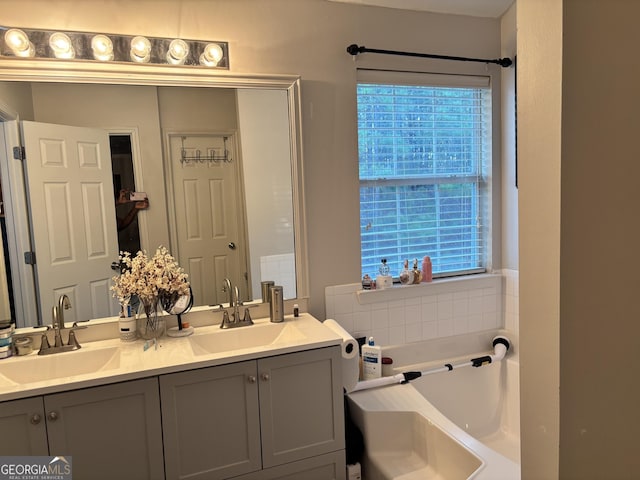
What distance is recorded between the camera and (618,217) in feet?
2.73

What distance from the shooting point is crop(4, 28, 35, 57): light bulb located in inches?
74.9

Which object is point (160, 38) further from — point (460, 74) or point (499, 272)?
point (499, 272)

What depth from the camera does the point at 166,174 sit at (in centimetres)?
219

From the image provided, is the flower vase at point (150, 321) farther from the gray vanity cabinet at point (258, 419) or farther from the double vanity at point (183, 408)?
the gray vanity cabinet at point (258, 419)

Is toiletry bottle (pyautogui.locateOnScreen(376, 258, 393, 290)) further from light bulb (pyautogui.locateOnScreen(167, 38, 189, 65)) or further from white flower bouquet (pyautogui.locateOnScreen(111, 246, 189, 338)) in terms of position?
light bulb (pyautogui.locateOnScreen(167, 38, 189, 65))

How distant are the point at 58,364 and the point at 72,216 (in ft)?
2.09

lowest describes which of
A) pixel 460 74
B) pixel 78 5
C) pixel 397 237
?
pixel 397 237

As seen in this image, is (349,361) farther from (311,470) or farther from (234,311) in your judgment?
(234,311)

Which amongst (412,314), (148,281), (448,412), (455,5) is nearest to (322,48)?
(455,5)

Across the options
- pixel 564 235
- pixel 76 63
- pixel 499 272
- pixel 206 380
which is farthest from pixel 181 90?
pixel 499 272

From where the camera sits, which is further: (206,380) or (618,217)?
(206,380)

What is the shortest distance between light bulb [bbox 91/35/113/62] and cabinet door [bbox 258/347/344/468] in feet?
4.86

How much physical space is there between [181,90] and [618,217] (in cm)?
191

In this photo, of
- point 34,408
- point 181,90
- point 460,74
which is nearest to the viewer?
point 34,408
